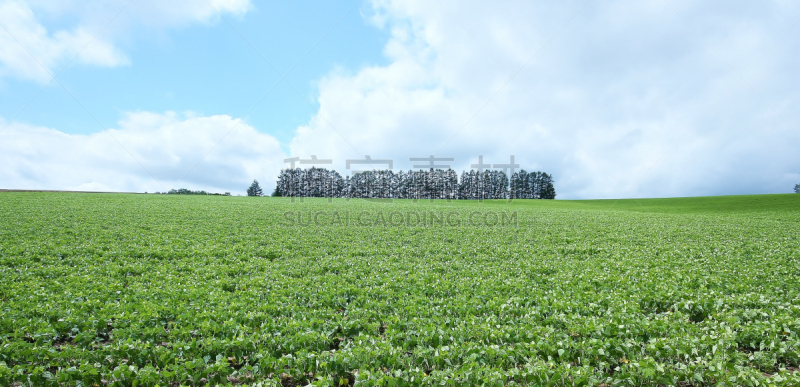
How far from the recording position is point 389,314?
956 centimetres

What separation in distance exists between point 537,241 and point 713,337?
630 inches

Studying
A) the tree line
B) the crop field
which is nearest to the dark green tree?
the tree line

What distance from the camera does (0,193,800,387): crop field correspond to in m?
6.39

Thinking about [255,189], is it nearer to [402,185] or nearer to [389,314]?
[402,185]

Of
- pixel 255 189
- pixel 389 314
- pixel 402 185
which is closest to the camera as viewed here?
pixel 389 314

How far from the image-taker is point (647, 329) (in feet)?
26.7

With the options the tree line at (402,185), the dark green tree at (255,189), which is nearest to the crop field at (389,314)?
the tree line at (402,185)

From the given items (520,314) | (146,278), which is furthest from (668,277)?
(146,278)

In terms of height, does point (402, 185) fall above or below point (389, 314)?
Answer: above

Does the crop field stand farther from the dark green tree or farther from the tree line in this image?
the dark green tree

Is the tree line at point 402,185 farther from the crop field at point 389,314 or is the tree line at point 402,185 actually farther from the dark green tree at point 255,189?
the crop field at point 389,314

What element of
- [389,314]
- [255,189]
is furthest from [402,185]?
[389,314]

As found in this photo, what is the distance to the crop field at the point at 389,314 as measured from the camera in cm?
639

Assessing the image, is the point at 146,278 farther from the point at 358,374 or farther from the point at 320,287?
the point at 358,374
